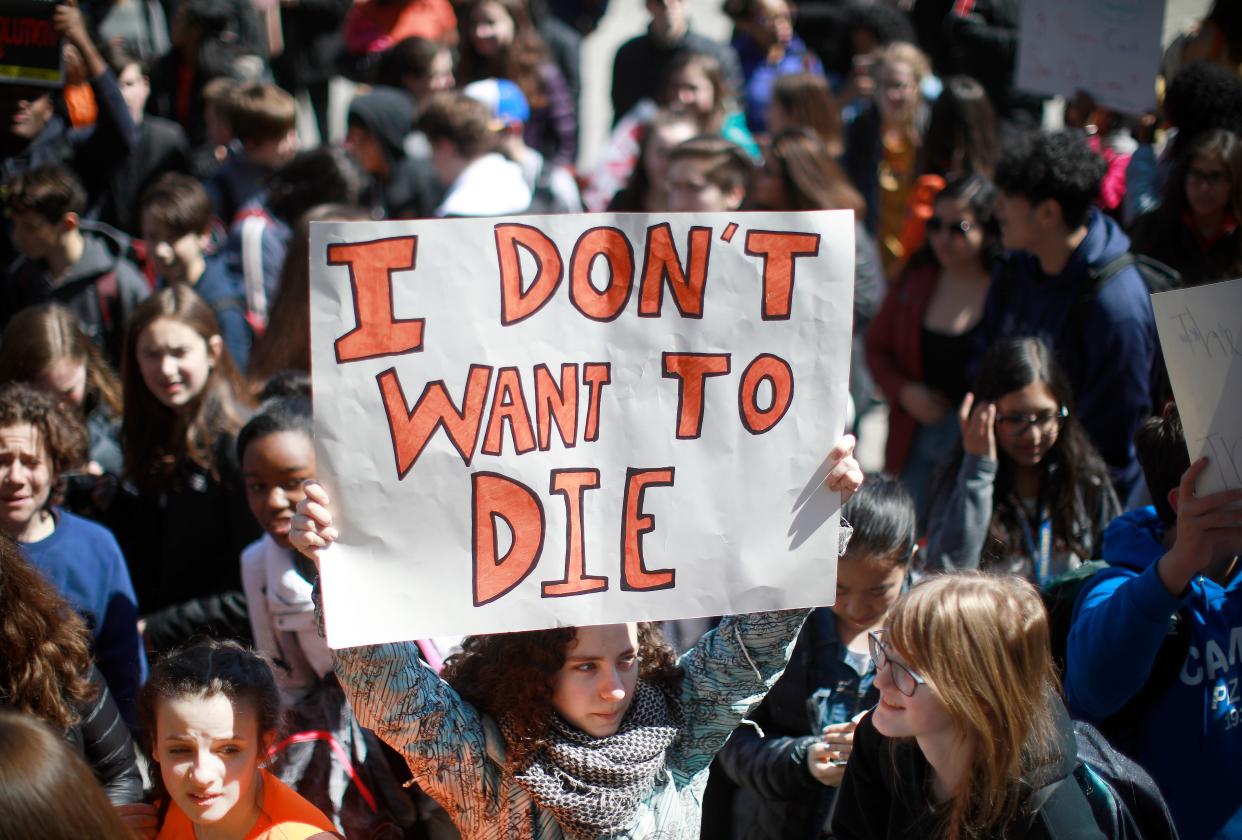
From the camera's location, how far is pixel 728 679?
101 inches

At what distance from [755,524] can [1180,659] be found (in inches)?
36.8

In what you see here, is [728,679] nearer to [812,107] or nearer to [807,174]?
[807,174]

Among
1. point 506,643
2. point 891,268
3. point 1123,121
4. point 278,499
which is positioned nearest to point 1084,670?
point 506,643

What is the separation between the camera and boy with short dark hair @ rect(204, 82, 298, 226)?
21.0ft

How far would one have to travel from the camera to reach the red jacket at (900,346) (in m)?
5.04

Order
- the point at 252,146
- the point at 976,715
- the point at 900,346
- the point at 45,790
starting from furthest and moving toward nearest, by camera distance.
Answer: the point at 252,146, the point at 900,346, the point at 976,715, the point at 45,790

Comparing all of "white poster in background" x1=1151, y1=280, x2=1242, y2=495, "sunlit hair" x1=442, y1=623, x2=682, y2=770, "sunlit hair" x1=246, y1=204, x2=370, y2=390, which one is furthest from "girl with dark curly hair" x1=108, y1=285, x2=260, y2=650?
"white poster in background" x1=1151, y1=280, x2=1242, y2=495

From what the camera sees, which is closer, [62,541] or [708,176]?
[62,541]

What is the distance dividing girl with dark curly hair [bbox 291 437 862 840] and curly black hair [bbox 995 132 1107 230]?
2.37 metres

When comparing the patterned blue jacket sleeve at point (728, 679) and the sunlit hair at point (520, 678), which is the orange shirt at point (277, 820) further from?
the patterned blue jacket sleeve at point (728, 679)

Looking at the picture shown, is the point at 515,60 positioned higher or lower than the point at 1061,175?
higher

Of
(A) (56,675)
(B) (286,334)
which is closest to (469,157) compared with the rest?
(B) (286,334)

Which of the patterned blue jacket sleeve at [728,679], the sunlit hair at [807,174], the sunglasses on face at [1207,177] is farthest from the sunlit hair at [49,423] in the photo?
the sunglasses on face at [1207,177]

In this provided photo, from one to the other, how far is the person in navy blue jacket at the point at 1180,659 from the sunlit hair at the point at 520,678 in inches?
33.7
